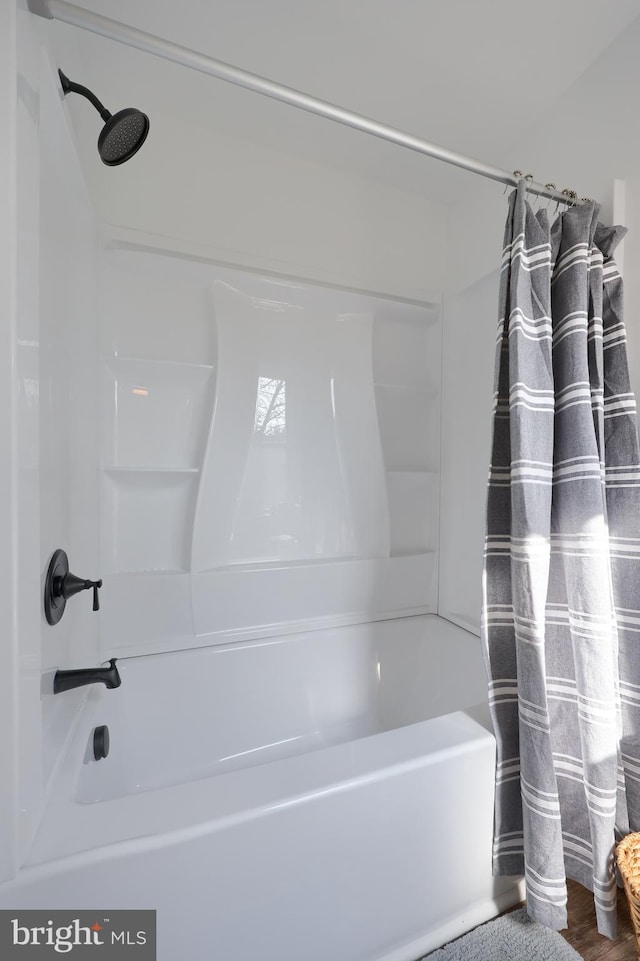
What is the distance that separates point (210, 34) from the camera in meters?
1.39

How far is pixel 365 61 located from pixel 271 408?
1.19m

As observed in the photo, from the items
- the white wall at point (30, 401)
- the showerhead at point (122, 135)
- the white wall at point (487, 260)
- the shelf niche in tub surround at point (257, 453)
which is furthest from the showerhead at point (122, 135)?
the white wall at point (487, 260)

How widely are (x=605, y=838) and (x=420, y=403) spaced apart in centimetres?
169

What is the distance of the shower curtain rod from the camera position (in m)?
0.87

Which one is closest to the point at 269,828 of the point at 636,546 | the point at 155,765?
the point at 155,765

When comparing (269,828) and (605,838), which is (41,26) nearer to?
(269,828)

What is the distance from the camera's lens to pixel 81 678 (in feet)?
3.71

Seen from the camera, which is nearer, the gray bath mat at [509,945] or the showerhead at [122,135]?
the showerhead at [122,135]

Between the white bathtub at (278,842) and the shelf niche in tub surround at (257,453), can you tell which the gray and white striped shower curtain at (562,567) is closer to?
the white bathtub at (278,842)

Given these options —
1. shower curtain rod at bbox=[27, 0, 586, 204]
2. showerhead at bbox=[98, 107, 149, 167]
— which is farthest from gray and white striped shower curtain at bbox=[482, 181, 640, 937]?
showerhead at bbox=[98, 107, 149, 167]

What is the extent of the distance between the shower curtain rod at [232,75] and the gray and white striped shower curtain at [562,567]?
17 centimetres

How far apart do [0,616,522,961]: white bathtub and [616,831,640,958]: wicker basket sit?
0.95ft

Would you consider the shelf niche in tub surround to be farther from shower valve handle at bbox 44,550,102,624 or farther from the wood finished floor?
the wood finished floor

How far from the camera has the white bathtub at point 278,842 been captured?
2.75 feet
